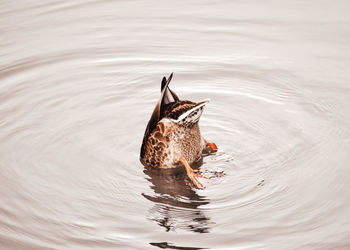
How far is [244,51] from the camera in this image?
340 inches

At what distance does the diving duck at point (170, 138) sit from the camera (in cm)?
605

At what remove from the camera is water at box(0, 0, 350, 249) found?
5297 millimetres

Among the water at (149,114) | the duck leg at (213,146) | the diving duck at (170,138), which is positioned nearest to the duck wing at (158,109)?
the diving duck at (170,138)

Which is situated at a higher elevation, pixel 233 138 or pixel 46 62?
pixel 46 62

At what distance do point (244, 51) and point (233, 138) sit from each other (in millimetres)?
2319

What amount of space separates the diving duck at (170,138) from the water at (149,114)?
0.55 feet

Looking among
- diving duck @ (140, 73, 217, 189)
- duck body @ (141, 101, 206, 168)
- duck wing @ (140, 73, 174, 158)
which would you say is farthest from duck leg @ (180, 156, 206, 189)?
duck wing @ (140, 73, 174, 158)

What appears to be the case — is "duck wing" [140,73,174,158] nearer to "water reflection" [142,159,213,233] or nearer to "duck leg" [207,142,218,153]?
"water reflection" [142,159,213,233]

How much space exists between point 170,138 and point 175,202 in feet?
2.64

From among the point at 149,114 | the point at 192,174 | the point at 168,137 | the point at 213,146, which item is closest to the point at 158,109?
the point at 168,137

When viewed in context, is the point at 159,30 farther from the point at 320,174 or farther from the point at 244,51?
the point at 320,174

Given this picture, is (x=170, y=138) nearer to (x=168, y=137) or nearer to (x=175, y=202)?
(x=168, y=137)

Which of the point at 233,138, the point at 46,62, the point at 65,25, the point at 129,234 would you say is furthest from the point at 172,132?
the point at 65,25

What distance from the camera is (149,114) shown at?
730 cm
